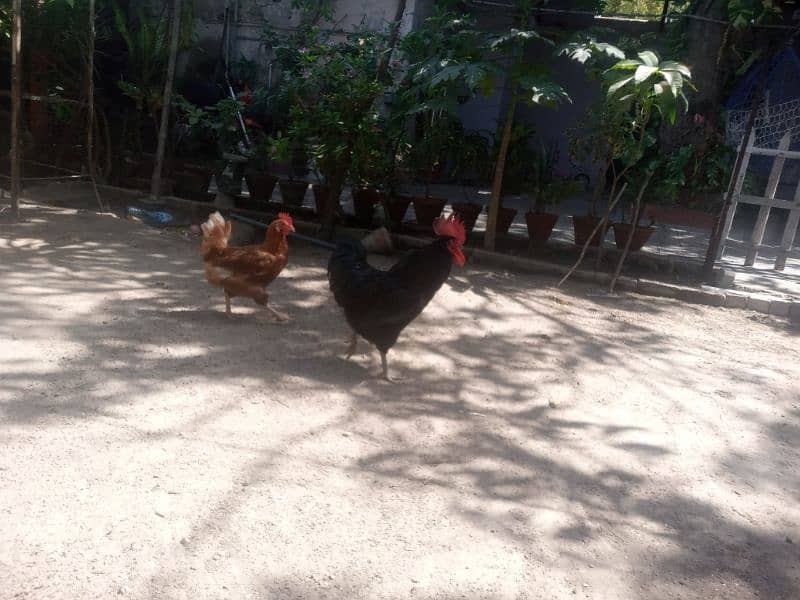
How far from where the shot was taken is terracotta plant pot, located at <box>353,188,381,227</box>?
8555 millimetres

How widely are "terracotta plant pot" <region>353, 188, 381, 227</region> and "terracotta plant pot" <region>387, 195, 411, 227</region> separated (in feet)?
0.61

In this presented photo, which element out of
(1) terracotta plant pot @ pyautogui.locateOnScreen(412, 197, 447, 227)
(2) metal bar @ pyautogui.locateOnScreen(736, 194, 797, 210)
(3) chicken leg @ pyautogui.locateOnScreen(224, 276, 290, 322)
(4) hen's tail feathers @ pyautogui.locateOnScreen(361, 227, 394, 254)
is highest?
(2) metal bar @ pyautogui.locateOnScreen(736, 194, 797, 210)

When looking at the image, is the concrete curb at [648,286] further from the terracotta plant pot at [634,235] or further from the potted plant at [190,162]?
the potted plant at [190,162]

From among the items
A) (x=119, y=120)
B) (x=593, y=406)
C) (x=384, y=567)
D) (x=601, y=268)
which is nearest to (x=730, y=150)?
(x=601, y=268)

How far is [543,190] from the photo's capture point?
829cm

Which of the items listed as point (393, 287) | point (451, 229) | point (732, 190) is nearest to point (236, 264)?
point (393, 287)

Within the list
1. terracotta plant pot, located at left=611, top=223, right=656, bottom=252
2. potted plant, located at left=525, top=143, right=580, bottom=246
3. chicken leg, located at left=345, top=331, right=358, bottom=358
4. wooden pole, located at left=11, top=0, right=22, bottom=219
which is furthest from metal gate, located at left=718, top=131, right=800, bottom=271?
wooden pole, located at left=11, top=0, right=22, bottom=219

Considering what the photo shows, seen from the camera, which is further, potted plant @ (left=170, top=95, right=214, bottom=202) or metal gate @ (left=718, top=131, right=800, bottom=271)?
potted plant @ (left=170, top=95, right=214, bottom=202)

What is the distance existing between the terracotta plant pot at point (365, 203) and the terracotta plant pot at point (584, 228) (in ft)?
8.30

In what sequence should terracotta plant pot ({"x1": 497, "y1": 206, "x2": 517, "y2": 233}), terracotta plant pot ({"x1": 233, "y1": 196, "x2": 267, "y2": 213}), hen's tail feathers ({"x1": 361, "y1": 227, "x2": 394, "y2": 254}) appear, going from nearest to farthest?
hen's tail feathers ({"x1": 361, "y1": 227, "x2": 394, "y2": 254}) < terracotta plant pot ({"x1": 497, "y1": 206, "x2": 517, "y2": 233}) < terracotta plant pot ({"x1": 233, "y1": 196, "x2": 267, "y2": 213})

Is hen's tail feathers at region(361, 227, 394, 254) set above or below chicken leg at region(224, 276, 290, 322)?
above

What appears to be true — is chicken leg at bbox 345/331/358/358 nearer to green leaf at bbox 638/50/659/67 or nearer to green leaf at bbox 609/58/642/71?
green leaf at bbox 609/58/642/71

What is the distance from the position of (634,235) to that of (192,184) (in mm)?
6086

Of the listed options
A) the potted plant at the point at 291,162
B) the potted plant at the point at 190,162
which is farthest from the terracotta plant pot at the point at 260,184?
the potted plant at the point at 190,162
